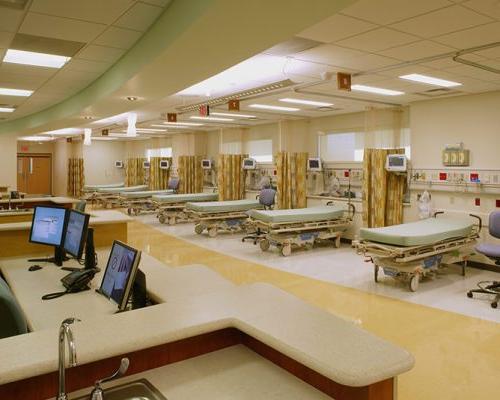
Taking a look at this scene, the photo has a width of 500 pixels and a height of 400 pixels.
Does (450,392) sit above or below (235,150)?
below

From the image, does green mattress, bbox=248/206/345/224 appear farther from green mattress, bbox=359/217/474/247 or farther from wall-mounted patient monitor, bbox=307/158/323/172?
green mattress, bbox=359/217/474/247

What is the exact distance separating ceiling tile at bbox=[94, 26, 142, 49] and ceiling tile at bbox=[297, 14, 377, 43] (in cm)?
160

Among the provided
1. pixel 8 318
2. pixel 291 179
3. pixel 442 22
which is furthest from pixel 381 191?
pixel 8 318

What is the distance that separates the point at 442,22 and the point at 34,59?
432cm

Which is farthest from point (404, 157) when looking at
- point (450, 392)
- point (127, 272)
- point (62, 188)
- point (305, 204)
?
point (62, 188)

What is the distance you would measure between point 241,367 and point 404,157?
6.40m

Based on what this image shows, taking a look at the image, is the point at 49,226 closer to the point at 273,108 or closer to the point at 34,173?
the point at 273,108

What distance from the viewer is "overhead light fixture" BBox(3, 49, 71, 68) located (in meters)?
4.67

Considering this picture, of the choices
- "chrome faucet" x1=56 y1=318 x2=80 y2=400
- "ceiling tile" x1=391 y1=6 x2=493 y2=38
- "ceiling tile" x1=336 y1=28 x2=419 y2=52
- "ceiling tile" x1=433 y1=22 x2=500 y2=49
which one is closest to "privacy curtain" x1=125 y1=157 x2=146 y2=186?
"ceiling tile" x1=336 y1=28 x2=419 y2=52

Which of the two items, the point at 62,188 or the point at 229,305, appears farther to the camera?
the point at 62,188

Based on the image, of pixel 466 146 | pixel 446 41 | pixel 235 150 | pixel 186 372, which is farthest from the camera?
pixel 235 150

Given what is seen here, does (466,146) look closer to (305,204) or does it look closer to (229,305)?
(305,204)

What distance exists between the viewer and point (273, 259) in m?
7.47

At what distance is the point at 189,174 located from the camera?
1371 cm
